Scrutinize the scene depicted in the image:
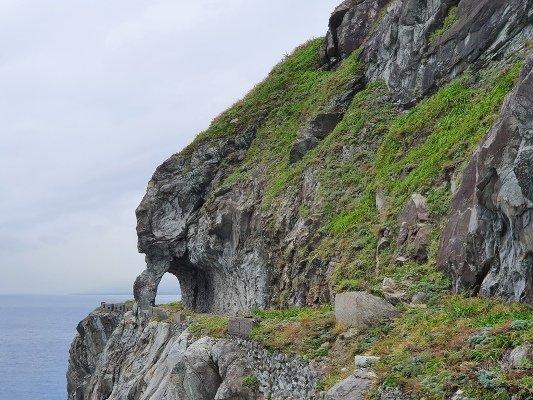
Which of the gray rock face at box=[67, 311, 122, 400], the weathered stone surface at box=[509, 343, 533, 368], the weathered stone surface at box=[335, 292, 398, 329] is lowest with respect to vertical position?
the gray rock face at box=[67, 311, 122, 400]

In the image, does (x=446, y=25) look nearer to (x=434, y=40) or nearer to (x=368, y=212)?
(x=434, y=40)

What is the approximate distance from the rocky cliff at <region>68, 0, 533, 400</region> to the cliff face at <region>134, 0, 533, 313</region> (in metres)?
0.11

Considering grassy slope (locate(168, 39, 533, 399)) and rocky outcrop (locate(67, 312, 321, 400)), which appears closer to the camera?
grassy slope (locate(168, 39, 533, 399))

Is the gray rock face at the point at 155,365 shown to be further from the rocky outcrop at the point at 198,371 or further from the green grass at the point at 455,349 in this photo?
the green grass at the point at 455,349

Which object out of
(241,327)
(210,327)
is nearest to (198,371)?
(241,327)

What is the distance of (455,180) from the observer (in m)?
18.3

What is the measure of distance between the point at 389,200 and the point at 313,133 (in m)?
Result: 13.6

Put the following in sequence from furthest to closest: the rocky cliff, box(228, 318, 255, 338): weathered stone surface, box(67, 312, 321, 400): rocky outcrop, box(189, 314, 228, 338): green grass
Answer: box(189, 314, 228, 338): green grass → box(228, 318, 255, 338): weathered stone surface → box(67, 312, 321, 400): rocky outcrop → the rocky cliff

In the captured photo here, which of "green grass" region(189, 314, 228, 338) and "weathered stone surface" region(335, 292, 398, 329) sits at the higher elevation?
"weathered stone surface" region(335, 292, 398, 329)

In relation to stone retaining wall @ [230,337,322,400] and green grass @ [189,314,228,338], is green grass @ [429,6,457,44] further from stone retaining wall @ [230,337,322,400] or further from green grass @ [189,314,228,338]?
stone retaining wall @ [230,337,322,400]

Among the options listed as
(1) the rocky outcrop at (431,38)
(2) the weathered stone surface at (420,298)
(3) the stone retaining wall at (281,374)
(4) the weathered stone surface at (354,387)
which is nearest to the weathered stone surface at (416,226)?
(2) the weathered stone surface at (420,298)

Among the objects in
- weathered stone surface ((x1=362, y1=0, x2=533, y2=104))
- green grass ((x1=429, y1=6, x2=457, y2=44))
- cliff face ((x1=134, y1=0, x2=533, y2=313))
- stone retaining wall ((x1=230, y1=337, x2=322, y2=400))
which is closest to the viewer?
stone retaining wall ((x1=230, y1=337, x2=322, y2=400))

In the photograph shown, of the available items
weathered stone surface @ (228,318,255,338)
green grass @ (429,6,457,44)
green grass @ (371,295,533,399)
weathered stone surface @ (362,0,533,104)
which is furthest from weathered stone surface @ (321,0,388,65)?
green grass @ (371,295,533,399)

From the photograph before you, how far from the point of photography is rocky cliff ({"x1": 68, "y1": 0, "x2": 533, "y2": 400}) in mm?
12180
